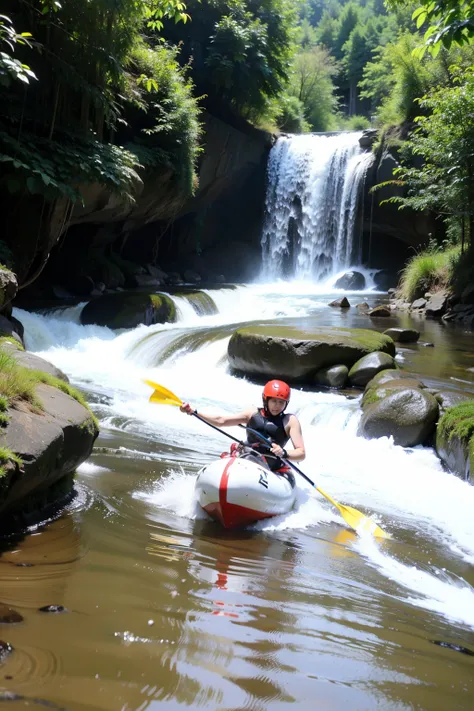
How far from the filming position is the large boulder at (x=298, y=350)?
8898 millimetres

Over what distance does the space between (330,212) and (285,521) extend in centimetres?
1739

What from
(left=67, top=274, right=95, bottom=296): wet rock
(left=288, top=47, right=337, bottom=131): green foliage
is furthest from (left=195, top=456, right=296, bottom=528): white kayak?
(left=288, top=47, right=337, bottom=131): green foliage

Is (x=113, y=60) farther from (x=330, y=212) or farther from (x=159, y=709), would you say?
(x=330, y=212)

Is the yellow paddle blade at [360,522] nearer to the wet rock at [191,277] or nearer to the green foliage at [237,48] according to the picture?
the wet rock at [191,277]

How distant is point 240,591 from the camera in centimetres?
296

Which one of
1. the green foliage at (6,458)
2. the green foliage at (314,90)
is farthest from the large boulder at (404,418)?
the green foliage at (314,90)

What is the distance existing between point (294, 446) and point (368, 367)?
166 inches

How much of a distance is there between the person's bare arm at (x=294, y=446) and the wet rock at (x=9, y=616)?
2.44 metres

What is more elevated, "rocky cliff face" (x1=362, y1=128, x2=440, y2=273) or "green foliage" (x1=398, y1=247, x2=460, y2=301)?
"rocky cliff face" (x1=362, y1=128, x2=440, y2=273)

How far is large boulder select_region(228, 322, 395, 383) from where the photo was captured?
350 inches

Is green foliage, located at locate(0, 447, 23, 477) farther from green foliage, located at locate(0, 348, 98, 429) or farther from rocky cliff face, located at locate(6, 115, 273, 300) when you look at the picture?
rocky cliff face, located at locate(6, 115, 273, 300)

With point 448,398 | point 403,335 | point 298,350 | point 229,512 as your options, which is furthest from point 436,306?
point 229,512

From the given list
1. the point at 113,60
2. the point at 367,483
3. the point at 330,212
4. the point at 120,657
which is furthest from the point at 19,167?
the point at 330,212

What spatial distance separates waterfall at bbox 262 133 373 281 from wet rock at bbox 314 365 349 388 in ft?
37.9
